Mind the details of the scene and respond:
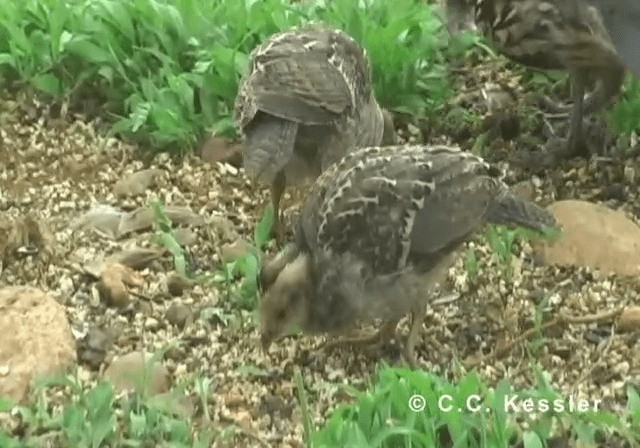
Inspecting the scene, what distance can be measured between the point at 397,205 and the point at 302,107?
648 millimetres

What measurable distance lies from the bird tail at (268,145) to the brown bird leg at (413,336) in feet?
2.20

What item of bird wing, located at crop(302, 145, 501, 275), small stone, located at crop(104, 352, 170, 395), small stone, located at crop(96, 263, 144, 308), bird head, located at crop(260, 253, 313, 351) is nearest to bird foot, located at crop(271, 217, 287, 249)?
small stone, located at crop(96, 263, 144, 308)

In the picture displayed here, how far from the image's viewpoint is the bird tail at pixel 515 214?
412 centimetres

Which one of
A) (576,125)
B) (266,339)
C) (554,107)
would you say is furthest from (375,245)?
(554,107)

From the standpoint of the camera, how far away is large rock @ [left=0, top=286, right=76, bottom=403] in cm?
377

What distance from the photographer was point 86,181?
5043 millimetres

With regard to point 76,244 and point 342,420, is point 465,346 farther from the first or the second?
point 76,244

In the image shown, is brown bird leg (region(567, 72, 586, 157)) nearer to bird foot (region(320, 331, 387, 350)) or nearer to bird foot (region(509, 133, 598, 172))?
bird foot (region(509, 133, 598, 172))

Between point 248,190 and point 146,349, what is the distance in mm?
1065

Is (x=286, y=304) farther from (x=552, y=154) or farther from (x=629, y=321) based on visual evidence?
(x=552, y=154)

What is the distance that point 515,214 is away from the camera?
414cm

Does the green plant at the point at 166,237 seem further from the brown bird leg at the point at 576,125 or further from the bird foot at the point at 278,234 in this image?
the brown bird leg at the point at 576,125

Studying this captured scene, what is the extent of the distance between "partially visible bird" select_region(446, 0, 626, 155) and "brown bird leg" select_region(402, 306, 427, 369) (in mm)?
1333

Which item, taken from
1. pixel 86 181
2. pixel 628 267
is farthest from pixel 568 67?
pixel 86 181
